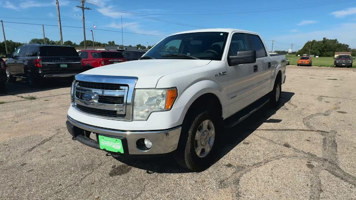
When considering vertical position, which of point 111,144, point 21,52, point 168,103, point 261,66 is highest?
point 21,52

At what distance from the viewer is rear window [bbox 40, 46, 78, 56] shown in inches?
376

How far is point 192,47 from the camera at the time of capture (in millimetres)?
3707

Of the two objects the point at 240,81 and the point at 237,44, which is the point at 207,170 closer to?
the point at 240,81

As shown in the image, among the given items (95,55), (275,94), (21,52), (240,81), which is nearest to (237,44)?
(240,81)

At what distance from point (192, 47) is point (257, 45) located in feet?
5.72

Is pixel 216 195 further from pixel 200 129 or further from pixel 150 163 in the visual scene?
pixel 150 163

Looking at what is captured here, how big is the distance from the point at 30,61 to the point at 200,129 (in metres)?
9.51

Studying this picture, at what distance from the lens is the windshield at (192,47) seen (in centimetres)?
343

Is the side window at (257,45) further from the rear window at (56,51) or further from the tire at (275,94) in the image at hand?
the rear window at (56,51)

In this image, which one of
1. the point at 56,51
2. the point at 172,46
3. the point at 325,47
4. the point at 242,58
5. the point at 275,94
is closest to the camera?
the point at 242,58

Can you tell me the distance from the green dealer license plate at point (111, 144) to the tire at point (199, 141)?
626 millimetres

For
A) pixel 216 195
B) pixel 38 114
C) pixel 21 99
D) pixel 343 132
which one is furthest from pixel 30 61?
pixel 343 132

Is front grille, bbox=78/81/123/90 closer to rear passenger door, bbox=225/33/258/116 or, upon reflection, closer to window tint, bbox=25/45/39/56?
rear passenger door, bbox=225/33/258/116

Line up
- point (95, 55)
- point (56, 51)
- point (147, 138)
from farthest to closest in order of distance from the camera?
point (95, 55), point (56, 51), point (147, 138)
